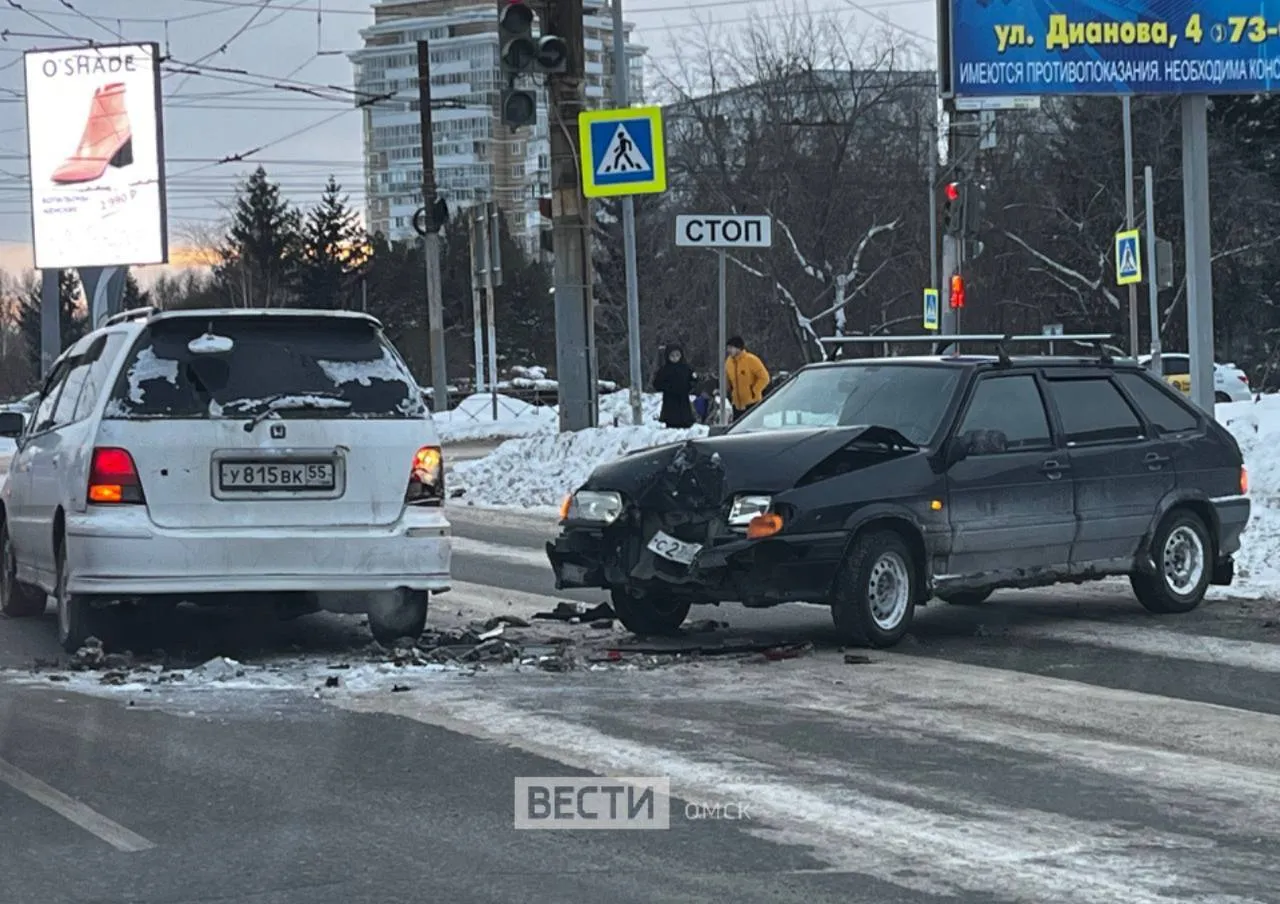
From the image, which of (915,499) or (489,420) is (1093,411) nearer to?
(915,499)

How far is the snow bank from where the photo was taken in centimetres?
4162

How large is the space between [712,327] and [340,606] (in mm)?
52075

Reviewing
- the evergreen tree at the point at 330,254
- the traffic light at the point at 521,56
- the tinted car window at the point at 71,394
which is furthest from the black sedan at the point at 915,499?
the evergreen tree at the point at 330,254

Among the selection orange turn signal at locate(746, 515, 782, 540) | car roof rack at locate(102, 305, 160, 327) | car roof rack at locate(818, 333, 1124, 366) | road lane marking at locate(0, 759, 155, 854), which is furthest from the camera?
car roof rack at locate(818, 333, 1124, 366)

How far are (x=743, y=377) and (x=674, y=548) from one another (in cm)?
1391

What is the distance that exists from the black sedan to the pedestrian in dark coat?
14085 mm

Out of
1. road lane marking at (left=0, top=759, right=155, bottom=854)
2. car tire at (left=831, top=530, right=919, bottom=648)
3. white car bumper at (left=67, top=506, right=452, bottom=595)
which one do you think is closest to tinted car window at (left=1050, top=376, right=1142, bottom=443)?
car tire at (left=831, top=530, right=919, bottom=648)

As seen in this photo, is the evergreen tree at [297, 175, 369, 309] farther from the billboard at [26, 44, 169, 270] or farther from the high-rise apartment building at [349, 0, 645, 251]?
the high-rise apartment building at [349, 0, 645, 251]

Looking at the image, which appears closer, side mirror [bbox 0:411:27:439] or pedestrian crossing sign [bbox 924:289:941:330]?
side mirror [bbox 0:411:27:439]

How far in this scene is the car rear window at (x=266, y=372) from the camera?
9.62 metres

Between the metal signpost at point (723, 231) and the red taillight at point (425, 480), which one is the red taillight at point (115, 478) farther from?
the metal signpost at point (723, 231)

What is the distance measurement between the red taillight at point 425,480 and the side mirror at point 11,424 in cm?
333

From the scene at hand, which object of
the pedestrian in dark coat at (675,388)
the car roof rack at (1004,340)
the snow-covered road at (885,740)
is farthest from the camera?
the pedestrian in dark coat at (675,388)

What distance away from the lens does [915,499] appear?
33.2 feet
